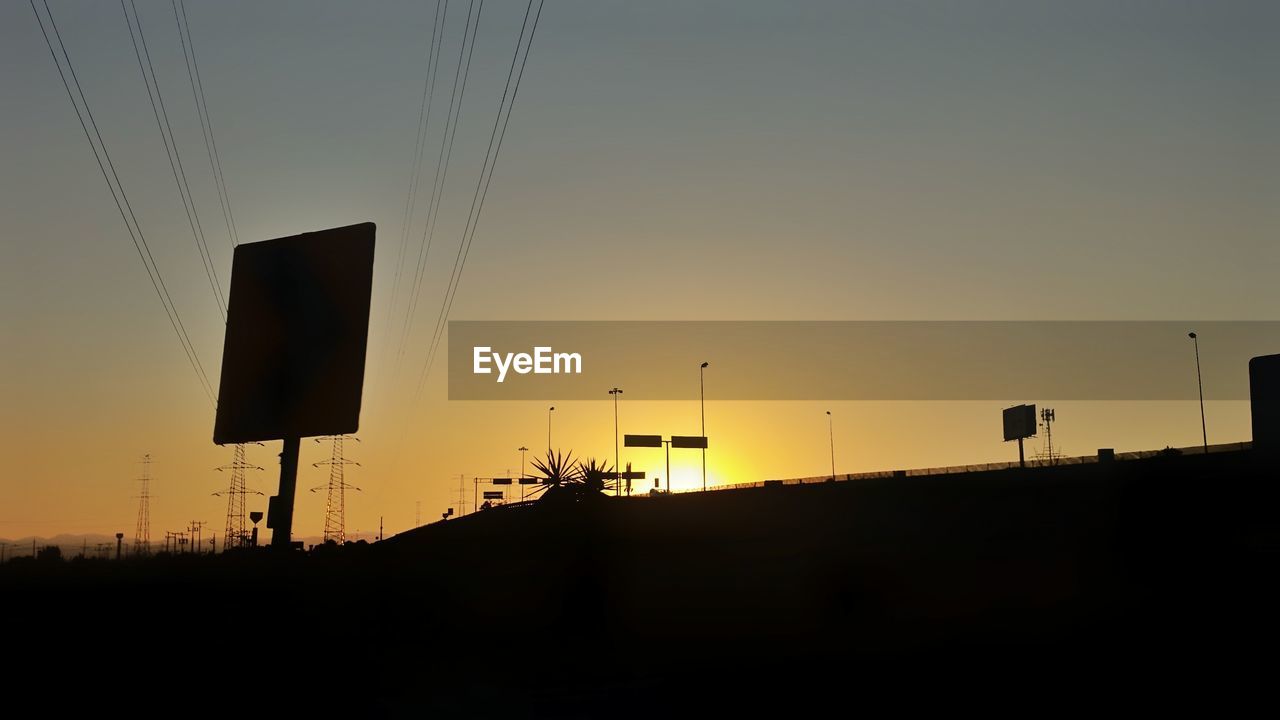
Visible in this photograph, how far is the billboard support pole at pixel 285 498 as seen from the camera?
→ 43.9 metres

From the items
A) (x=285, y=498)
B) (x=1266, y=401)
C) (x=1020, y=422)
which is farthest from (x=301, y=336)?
(x=1020, y=422)

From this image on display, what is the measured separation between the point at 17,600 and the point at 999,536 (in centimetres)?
4357

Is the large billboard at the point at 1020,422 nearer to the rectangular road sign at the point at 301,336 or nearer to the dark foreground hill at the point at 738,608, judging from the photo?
the dark foreground hill at the point at 738,608

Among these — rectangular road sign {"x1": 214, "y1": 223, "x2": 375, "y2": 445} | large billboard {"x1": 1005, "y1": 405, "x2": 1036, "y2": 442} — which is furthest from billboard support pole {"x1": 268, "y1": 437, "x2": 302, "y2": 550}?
large billboard {"x1": 1005, "y1": 405, "x2": 1036, "y2": 442}

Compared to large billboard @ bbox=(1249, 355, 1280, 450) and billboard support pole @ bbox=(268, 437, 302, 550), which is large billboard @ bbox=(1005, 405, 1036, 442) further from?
large billboard @ bbox=(1249, 355, 1280, 450)

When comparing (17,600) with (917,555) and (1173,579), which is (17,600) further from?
(1173,579)

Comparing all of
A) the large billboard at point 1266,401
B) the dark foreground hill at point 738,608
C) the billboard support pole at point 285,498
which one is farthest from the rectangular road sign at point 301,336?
the large billboard at point 1266,401

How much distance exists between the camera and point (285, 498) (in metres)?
43.9

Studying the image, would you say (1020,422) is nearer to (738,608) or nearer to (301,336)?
(738,608)

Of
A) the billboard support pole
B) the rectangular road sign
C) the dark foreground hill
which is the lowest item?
the dark foreground hill

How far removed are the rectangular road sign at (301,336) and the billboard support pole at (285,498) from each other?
0.89 m

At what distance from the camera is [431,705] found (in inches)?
905

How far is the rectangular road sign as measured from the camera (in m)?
43.1

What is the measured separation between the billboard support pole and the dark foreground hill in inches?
41.1
